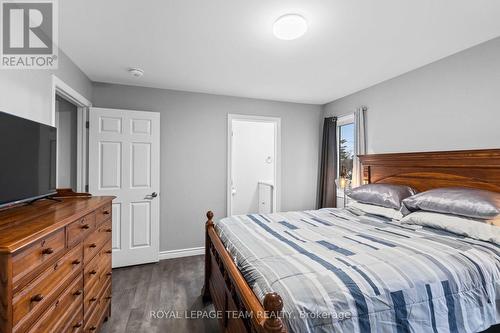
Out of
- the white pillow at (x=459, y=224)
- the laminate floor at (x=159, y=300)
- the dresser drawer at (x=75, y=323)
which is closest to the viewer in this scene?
the dresser drawer at (x=75, y=323)

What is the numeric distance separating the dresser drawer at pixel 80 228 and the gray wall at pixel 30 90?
89cm

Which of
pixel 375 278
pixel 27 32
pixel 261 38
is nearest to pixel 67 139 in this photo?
pixel 27 32

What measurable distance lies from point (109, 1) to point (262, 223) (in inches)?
81.8

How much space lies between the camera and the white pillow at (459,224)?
174cm

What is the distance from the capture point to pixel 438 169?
8.32 feet

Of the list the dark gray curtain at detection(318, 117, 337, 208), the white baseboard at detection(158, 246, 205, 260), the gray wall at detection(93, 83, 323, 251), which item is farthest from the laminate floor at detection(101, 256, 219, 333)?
the dark gray curtain at detection(318, 117, 337, 208)

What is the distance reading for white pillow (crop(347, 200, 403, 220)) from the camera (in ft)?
7.86

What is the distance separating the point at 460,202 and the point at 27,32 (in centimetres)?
366

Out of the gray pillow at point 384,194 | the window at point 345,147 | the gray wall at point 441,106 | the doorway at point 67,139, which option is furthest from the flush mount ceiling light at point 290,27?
the doorway at point 67,139

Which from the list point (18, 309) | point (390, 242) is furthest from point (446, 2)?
point (18, 309)

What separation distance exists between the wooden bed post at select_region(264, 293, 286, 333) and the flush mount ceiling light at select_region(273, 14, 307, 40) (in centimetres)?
187

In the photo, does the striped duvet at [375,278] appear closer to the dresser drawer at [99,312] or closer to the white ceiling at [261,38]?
the dresser drawer at [99,312]

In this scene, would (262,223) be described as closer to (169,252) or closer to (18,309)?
(18,309)

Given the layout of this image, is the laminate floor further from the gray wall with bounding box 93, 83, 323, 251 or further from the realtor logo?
the realtor logo
